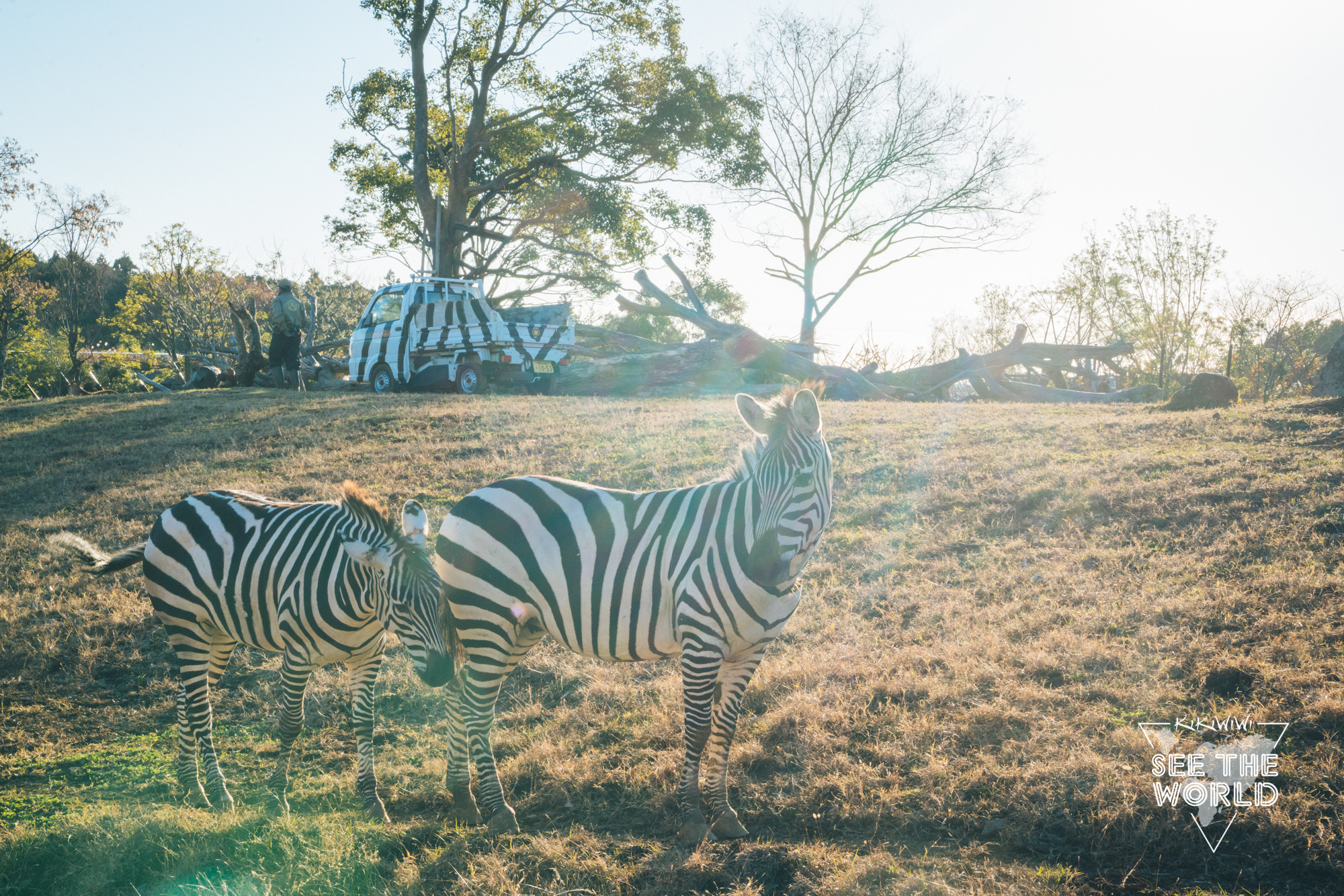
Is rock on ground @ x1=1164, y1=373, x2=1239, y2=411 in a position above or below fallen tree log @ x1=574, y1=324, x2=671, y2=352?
below

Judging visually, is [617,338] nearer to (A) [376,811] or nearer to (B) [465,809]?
(A) [376,811]

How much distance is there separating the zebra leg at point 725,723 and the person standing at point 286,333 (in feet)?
55.9

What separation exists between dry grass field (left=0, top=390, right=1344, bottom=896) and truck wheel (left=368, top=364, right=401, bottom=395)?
900 cm

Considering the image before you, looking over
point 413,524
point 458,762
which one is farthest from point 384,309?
point 458,762

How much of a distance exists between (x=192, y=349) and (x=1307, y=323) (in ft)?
152

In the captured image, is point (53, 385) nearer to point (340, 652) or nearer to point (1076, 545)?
point (340, 652)

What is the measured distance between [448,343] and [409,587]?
1500cm

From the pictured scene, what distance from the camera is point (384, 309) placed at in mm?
19391

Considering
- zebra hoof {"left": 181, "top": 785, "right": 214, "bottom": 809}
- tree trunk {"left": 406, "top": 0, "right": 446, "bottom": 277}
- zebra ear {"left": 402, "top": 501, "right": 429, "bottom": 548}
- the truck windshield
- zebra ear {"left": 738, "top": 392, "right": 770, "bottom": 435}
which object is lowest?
zebra hoof {"left": 181, "top": 785, "right": 214, "bottom": 809}

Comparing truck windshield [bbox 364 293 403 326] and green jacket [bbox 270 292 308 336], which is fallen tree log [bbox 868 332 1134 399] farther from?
green jacket [bbox 270 292 308 336]

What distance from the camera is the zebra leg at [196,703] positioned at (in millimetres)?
4570

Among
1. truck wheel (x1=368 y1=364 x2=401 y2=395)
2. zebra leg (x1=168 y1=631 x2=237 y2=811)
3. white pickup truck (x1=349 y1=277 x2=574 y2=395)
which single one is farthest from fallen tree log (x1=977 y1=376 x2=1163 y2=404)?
zebra leg (x1=168 y1=631 x2=237 y2=811)

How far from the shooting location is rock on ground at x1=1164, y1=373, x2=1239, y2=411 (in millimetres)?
13953

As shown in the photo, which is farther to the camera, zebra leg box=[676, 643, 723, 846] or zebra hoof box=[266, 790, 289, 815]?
zebra hoof box=[266, 790, 289, 815]
